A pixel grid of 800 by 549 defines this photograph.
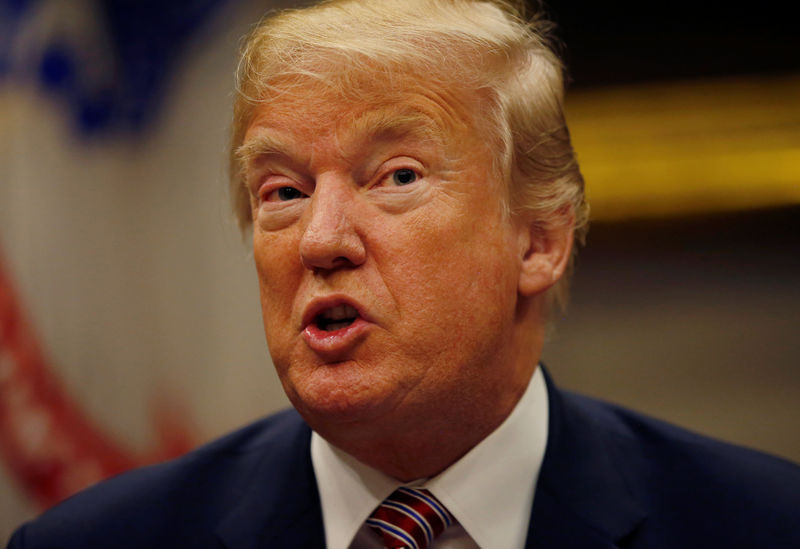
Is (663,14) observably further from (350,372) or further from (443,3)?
(350,372)

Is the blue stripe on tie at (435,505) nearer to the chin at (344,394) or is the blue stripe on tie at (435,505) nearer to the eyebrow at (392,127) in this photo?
the chin at (344,394)

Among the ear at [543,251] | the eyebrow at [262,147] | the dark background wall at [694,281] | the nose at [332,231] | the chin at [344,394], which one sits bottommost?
the dark background wall at [694,281]

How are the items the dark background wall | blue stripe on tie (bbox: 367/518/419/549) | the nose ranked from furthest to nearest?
the dark background wall
blue stripe on tie (bbox: 367/518/419/549)
the nose

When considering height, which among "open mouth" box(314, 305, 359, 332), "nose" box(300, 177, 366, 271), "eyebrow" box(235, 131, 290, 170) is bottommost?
"open mouth" box(314, 305, 359, 332)

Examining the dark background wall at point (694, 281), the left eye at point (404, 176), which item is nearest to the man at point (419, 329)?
the left eye at point (404, 176)

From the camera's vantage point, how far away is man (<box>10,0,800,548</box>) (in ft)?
4.04

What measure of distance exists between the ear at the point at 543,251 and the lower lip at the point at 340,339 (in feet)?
1.01

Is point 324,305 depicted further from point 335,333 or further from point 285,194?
point 285,194

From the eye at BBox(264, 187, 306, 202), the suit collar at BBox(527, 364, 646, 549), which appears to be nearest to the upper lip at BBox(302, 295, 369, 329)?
the eye at BBox(264, 187, 306, 202)

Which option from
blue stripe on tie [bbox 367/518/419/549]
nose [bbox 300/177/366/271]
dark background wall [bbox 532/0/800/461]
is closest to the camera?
nose [bbox 300/177/366/271]

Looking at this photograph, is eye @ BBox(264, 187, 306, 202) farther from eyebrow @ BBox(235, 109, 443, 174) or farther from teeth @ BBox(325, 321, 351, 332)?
teeth @ BBox(325, 321, 351, 332)

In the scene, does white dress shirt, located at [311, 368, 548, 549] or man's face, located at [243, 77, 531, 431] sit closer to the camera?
man's face, located at [243, 77, 531, 431]

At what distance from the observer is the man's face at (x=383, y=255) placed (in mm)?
1213

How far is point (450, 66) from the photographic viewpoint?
50.8 inches
